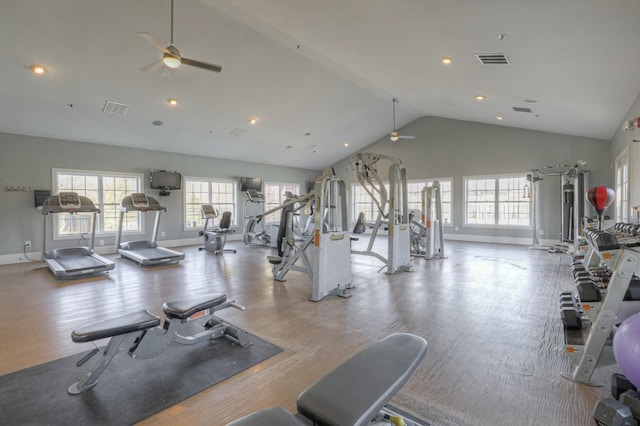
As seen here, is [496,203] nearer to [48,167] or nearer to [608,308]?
[608,308]

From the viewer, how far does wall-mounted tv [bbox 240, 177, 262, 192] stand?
1081 cm

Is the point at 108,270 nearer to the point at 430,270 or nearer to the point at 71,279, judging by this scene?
the point at 71,279

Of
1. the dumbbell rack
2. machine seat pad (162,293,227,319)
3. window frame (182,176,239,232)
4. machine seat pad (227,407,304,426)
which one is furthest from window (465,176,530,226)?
machine seat pad (227,407,304,426)

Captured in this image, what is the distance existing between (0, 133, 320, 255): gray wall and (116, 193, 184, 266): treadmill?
3.80ft

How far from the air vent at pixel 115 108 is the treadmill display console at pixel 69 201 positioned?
1906 mm

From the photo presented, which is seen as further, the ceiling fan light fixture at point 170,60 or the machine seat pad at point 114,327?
the ceiling fan light fixture at point 170,60

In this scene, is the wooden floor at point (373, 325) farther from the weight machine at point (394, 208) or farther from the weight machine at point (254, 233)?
the weight machine at point (254, 233)

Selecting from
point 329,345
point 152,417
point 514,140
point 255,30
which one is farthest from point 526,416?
point 514,140

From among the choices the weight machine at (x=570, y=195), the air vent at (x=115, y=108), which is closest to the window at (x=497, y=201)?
the weight machine at (x=570, y=195)

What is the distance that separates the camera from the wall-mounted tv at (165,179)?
348 inches

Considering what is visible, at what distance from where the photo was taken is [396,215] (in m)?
5.82

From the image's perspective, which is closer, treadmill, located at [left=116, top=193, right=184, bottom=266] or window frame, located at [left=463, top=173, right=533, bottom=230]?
treadmill, located at [left=116, top=193, right=184, bottom=266]

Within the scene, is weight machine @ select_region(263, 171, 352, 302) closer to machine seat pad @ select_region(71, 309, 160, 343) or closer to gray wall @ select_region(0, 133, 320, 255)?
machine seat pad @ select_region(71, 309, 160, 343)

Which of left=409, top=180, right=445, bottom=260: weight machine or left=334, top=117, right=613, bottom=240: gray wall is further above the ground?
left=334, top=117, right=613, bottom=240: gray wall
